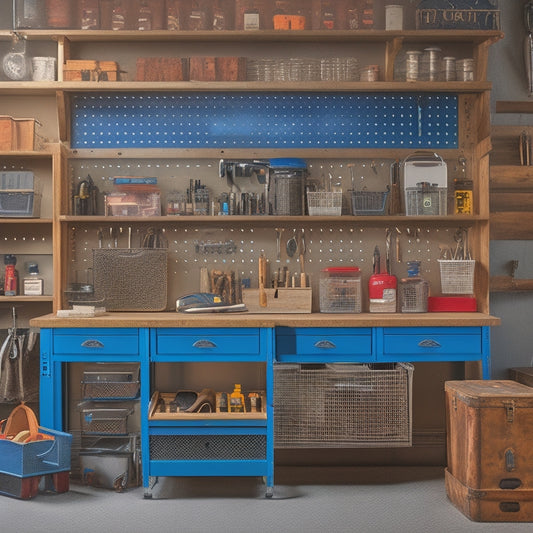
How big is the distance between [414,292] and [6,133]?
2.81m

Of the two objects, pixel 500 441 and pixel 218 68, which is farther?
pixel 218 68

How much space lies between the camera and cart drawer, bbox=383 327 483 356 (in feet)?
13.3

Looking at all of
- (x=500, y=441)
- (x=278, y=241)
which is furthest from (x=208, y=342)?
(x=500, y=441)

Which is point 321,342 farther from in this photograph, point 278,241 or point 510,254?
point 510,254

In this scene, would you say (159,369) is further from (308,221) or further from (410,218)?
(410,218)

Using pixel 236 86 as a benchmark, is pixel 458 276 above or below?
below

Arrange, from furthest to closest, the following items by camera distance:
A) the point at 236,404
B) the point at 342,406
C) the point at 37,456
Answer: the point at 342,406
the point at 236,404
the point at 37,456

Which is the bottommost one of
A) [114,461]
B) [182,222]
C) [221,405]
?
[114,461]

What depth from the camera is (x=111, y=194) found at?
180 inches

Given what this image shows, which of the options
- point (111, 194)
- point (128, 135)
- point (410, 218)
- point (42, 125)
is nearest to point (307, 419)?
point (410, 218)

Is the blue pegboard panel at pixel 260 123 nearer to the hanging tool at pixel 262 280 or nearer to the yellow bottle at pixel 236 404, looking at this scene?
the hanging tool at pixel 262 280

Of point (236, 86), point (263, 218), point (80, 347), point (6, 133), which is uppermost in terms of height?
point (236, 86)

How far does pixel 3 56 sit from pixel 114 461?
2731 millimetres

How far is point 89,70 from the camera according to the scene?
457cm
